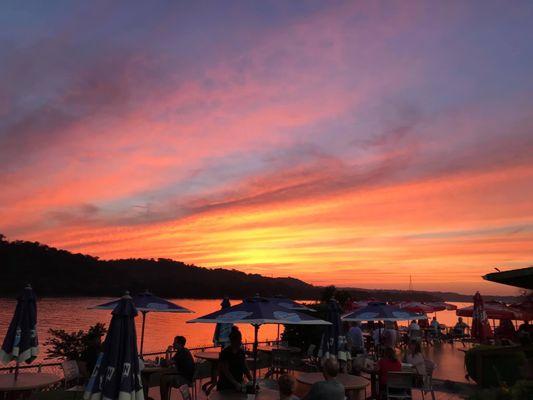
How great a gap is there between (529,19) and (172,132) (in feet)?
40.1

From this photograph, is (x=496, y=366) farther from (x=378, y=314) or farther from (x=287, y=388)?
(x=287, y=388)

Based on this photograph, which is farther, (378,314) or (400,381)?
(378,314)

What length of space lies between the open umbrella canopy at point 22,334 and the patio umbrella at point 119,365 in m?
2.52

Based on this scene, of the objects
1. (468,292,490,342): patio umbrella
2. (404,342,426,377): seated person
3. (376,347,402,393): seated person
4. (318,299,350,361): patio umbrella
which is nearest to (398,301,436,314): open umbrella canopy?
(468,292,490,342): patio umbrella

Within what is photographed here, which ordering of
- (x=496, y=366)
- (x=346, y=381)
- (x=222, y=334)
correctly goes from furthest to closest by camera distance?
(x=222, y=334), (x=496, y=366), (x=346, y=381)

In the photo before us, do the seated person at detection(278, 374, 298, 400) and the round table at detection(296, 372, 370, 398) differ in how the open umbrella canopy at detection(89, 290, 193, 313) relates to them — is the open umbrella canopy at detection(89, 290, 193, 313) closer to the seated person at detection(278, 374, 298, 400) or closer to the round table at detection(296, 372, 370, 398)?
the round table at detection(296, 372, 370, 398)

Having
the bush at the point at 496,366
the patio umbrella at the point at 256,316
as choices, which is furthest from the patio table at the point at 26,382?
the bush at the point at 496,366

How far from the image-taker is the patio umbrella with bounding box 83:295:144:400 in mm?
5953

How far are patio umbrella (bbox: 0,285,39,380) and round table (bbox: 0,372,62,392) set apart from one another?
20 cm

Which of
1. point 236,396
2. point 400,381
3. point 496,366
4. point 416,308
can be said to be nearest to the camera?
point 236,396

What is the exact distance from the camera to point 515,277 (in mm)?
5715

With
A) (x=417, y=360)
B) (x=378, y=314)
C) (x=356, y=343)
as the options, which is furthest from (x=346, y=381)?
(x=356, y=343)

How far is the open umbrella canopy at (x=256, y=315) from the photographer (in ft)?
24.8

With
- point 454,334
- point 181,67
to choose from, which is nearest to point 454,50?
point 181,67
